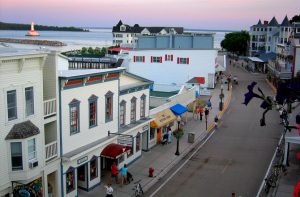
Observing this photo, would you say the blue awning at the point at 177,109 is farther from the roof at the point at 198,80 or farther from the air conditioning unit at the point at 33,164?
the roof at the point at 198,80

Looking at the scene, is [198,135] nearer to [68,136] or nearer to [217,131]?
[217,131]

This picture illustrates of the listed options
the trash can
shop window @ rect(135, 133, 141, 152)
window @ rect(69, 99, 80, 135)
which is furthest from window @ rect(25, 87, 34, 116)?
the trash can

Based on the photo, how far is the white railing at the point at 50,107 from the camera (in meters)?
16.8

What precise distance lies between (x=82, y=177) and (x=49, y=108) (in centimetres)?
481

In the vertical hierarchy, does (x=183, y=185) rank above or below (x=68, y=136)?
below

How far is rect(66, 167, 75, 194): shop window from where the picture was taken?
Answer: 60.7 feet

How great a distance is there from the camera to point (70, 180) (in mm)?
18734

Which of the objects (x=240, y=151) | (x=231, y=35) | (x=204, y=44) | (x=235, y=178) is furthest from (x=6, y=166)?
(x=231, y=35)

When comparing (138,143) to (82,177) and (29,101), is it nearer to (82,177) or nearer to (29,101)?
(82,177)

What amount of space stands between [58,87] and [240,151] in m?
15.6

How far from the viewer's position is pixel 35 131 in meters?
15.3

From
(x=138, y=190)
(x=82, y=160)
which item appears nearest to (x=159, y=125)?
(x=138, y=190)

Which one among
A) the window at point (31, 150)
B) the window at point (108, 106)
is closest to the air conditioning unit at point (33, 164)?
the window at point (31, 150)

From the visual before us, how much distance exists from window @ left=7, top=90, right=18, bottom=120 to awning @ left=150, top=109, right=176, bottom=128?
13.6m
